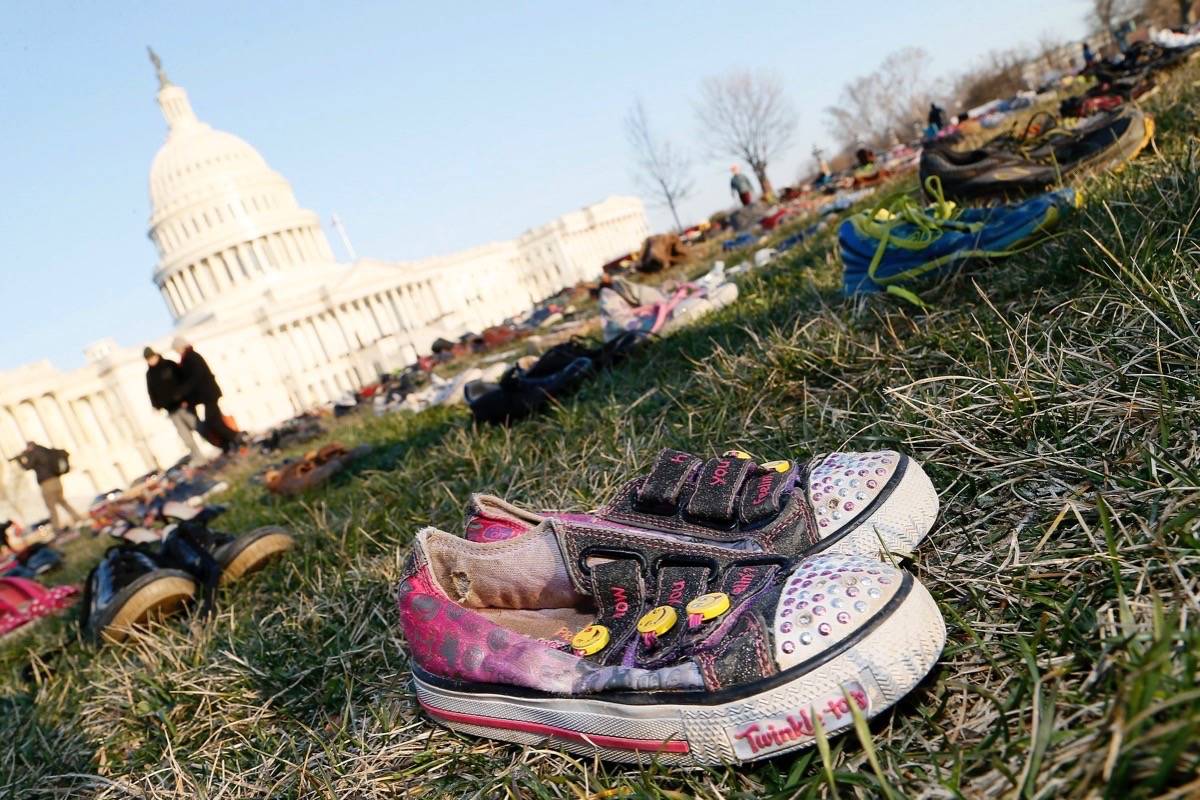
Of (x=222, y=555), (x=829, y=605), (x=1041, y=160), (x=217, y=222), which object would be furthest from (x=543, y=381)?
(x=217, y=222)

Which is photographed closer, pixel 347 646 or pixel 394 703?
pixel 394 703

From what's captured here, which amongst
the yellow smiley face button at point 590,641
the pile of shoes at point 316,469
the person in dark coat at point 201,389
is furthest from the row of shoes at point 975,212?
the person in dark coat at point 201,389

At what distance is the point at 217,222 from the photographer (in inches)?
2677

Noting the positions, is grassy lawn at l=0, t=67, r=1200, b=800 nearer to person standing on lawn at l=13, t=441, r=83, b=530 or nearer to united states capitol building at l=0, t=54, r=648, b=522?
person standing on lawn at l=13, t=441, r=83, b=530

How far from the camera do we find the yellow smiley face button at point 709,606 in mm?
1291

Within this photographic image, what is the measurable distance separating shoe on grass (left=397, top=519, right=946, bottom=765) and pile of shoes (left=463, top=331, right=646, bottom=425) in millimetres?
2139

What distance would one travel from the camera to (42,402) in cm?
5141

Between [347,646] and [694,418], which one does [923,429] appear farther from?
[347,646]

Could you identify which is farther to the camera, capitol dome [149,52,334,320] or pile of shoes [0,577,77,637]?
capitol dome [149,52,334,320]

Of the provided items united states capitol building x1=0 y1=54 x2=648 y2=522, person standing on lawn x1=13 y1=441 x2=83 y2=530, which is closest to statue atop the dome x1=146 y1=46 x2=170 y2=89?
united states capitol building x1=0 y1=54 x2=648 y2=522

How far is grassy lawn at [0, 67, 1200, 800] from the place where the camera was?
37.3 inches

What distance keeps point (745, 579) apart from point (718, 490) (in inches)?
10.6

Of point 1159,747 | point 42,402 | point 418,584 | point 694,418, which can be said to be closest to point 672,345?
point 694,418

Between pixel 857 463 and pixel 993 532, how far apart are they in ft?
0.98
